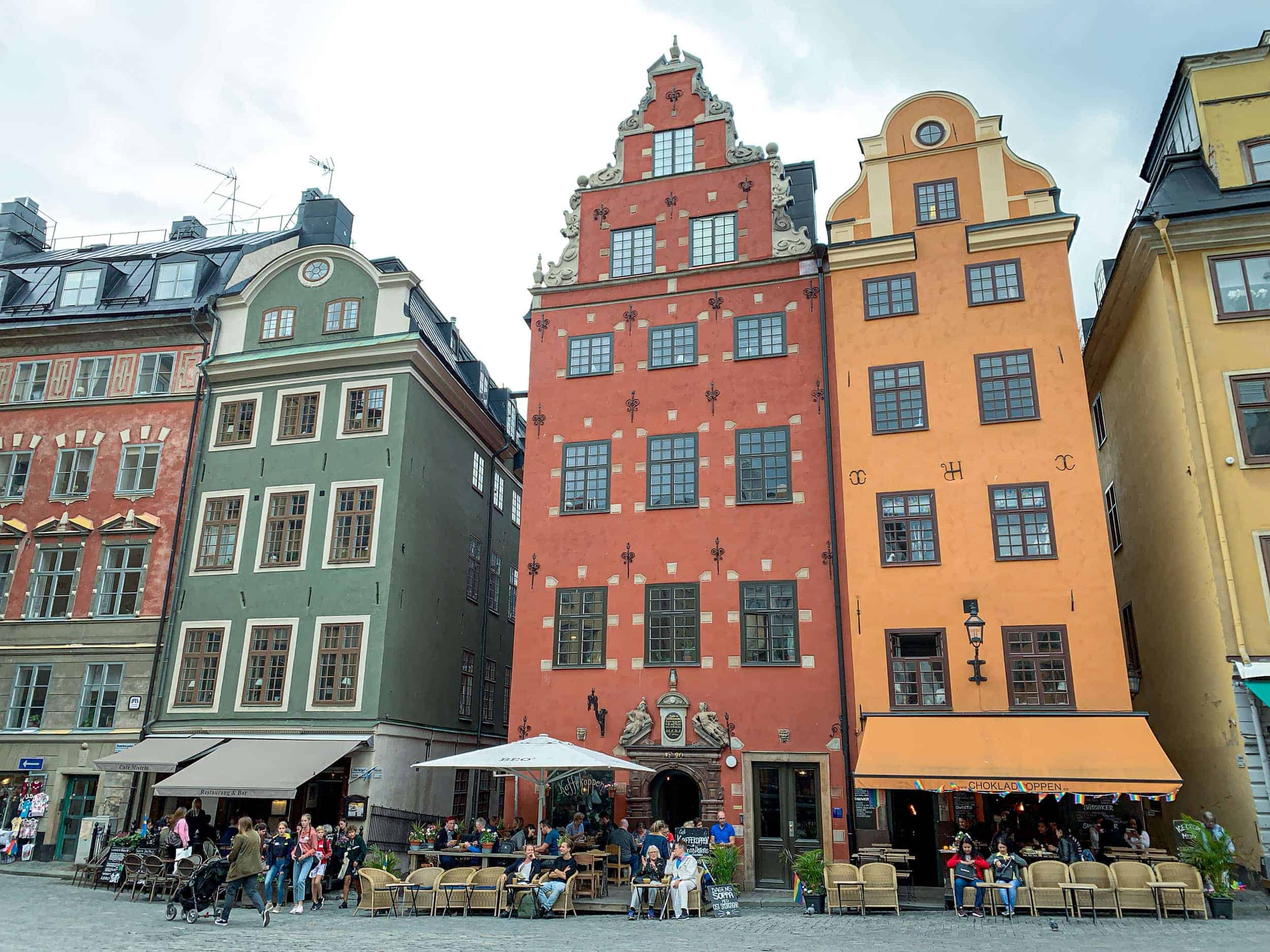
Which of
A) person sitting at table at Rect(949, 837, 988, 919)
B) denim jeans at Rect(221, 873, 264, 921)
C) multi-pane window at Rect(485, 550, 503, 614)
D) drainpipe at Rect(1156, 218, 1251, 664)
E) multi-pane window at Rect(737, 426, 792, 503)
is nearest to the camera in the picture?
denim jeans at Rect(221, 873, 264, 921)

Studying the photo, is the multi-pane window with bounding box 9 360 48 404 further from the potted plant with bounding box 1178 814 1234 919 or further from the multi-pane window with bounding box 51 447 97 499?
the potted plant with bounding box 1178 814 1234 919

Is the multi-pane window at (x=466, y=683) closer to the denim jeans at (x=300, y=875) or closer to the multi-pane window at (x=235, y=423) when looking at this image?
the multi-pane window at (x=235, y=423)

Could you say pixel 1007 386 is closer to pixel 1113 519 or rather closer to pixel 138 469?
pixel 1113 519

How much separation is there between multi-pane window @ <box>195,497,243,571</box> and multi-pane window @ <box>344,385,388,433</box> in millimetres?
3896

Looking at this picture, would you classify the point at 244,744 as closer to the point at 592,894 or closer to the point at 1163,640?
the point at 592,894

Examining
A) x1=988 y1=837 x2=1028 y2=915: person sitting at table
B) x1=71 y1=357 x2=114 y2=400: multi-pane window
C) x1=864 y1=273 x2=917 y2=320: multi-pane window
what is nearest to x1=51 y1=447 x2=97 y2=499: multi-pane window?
x1=71 y1=357 x2=114 y2=400: multi-pane window

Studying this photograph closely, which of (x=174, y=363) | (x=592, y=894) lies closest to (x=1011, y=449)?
(x=592, y=894)

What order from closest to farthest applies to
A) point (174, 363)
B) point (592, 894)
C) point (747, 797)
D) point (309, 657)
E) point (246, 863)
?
point (246, 863) < point (592, 894) < point (747, 797) < point (309, 657) < point (174, 363)

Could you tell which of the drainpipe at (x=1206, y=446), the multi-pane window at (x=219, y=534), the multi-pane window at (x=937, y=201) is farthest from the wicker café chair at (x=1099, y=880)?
the multi-pane window at (x=219, y=534)

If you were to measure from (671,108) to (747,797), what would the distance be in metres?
18.3

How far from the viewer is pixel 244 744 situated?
24.3 m

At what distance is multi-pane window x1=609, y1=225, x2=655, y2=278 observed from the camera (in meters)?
26.0

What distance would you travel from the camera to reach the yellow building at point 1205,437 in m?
18.7

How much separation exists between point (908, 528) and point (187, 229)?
103 ft
